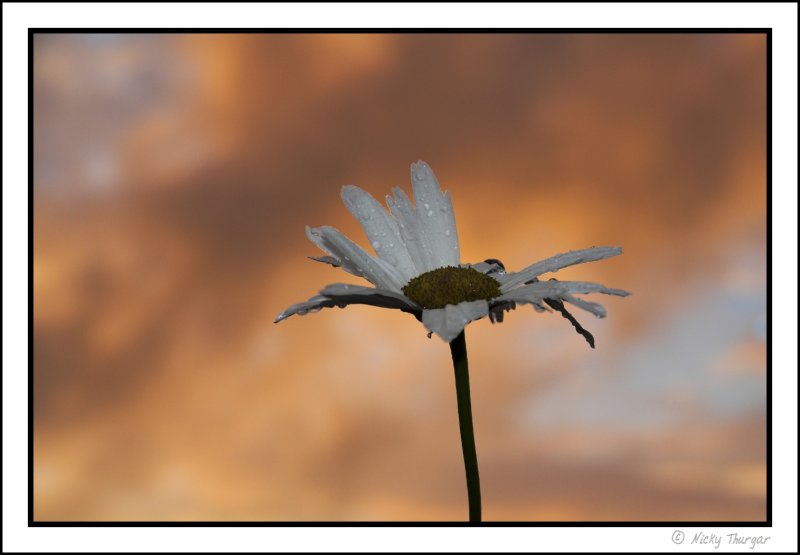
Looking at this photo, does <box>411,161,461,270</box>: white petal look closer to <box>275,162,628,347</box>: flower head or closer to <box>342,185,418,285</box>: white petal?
Result: <box>275,162,628,347</box>: flower head

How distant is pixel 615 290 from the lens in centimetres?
226

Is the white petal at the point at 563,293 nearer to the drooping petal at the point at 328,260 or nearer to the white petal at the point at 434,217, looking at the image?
the white petal at the point at 434,217

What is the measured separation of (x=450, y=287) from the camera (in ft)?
8.11

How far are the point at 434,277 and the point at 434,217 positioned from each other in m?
0.42

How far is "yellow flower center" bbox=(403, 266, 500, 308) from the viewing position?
96.1 inches

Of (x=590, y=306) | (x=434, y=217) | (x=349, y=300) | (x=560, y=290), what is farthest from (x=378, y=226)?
(x=590, y=306)

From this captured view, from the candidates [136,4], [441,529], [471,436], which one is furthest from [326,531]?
[136,4]

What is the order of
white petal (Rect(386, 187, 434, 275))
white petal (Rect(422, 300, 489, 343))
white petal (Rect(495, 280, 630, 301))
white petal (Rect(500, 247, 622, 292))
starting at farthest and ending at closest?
1. white petal (Rect(386, 187, 434, 275))
2. white petal (Rect(500, 247, 622, 292))
3. white petal (Rect(495, 280, 630, 301))
4. white petal (Rect(422, 300, 489, 343))

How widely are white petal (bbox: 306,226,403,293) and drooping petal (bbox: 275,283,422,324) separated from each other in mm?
224

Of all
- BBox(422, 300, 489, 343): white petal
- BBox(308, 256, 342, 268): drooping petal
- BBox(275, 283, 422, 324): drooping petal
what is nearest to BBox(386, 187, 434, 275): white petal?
BBox(308, 256, 342, 268): drooping petal

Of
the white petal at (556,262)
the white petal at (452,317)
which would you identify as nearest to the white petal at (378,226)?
the white petal at (556,262)

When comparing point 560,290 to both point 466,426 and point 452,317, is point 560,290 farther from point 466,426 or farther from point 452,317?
point 466,426

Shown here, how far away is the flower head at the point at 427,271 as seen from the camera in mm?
2213

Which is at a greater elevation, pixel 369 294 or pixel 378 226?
pixel 378 226
